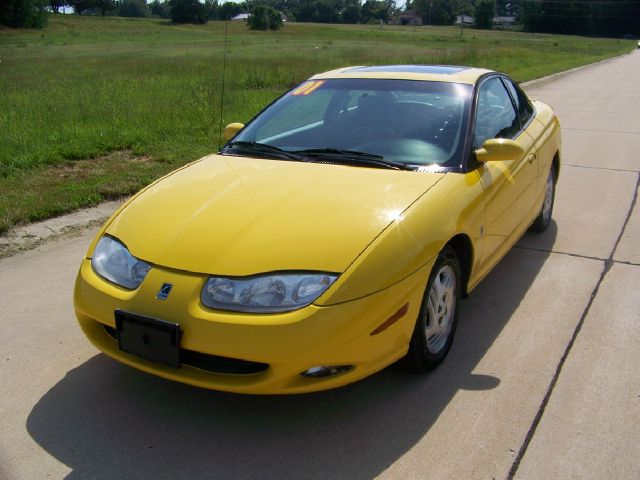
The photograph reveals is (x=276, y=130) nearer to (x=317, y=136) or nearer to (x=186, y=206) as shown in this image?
(x=317, y=136)

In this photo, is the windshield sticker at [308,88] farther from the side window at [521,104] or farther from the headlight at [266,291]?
the headlight at [266,291]

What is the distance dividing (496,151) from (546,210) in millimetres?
2014

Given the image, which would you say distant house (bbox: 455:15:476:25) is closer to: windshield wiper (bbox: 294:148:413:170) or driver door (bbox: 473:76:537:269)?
driver door (bbox: 473:76:537:269)

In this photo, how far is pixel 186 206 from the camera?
10.9 feet

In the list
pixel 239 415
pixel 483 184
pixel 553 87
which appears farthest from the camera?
pixel 553 87

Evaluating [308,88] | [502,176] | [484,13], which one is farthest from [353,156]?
[484,13]

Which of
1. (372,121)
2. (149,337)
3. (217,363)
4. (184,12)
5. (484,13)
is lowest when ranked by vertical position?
(217,363)

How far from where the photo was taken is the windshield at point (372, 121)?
382cm

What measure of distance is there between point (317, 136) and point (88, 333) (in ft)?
5.82

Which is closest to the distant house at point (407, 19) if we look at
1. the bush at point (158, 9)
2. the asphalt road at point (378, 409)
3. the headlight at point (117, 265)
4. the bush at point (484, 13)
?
the bush at point (484, 13)

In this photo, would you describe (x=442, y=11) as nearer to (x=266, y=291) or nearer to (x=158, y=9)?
(x=158, y=9)

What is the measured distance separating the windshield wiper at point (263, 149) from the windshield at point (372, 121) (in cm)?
2

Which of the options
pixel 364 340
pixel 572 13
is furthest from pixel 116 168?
pixel 572 13

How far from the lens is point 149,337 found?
2.80 metres
